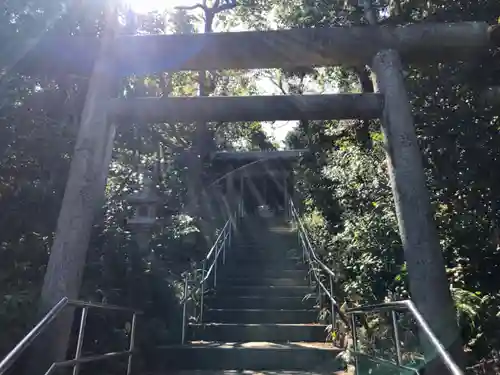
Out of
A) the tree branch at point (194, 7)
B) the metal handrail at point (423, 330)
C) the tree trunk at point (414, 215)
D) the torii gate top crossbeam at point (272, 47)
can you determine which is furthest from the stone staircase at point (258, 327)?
the tree branch at point (194, 7)

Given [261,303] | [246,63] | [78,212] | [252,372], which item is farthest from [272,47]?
[261,303]

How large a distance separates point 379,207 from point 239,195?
12.1 metres

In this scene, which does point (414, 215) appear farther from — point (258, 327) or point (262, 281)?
point (262, 281)

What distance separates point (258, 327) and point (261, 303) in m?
1.17

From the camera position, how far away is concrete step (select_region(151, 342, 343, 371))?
518 centimetres

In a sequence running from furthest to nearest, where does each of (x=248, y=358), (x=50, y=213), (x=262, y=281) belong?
(x=262, y=281) < (x=248, y=358) < (x=50, y=213)

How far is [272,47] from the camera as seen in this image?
13.1 ft

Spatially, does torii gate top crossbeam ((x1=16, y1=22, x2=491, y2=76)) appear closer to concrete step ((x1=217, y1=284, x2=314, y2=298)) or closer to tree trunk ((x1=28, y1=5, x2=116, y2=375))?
tree trunk ((x1=28, y1=5, x2=116, y2=375))

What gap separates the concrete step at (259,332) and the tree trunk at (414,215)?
3.03 metres

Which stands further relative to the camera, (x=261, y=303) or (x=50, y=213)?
(x=261, y=303)

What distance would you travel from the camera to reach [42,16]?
4688mm

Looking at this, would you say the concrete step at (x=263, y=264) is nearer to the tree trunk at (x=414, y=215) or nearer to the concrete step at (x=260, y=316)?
the concrete step at (x=260, y=316)

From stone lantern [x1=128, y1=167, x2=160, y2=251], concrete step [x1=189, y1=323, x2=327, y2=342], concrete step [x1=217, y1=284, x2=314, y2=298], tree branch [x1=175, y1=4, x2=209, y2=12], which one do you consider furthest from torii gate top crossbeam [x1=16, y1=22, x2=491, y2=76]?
tree branch [x1=175, y1=4, x2=209, y2=12]

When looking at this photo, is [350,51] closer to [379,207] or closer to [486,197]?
[486,197]
